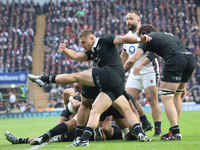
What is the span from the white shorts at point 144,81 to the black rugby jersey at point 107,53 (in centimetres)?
171

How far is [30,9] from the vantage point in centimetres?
Answer: 2659

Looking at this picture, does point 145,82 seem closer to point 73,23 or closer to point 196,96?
point 196,96

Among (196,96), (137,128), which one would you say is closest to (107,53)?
(137,128)

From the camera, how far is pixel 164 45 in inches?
191

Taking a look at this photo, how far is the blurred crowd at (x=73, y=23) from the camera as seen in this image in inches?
856

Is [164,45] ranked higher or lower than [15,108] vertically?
higher

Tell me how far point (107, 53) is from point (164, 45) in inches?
40.5

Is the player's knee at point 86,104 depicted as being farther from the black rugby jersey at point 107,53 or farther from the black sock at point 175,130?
the black sock at point 175,130

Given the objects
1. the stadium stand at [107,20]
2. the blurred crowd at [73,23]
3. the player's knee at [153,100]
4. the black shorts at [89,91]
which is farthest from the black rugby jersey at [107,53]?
the stadium stand at [107,20]

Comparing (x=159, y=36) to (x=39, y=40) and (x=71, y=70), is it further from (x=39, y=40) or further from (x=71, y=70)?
(x=39, y=40)

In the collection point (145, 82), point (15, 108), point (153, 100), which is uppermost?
point (145, 82)

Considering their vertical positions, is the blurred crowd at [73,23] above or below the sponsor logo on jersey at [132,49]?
above

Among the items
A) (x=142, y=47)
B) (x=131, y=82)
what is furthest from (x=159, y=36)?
(x=131, y=82)

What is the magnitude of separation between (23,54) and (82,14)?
6.86 m
